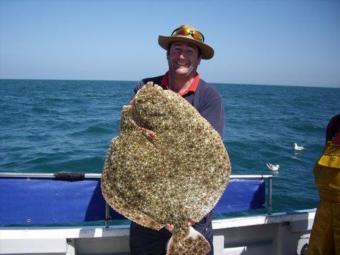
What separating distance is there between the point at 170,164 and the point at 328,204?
1.83m

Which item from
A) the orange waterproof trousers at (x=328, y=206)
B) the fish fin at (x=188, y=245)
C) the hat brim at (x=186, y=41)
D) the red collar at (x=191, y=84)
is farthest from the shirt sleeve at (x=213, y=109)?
the orange waterproof trousers at (x=328, y=206)

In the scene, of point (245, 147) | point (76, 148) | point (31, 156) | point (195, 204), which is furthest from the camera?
point (245, 147)

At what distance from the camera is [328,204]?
11.3 feet

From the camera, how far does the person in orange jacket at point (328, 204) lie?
3.36 meters

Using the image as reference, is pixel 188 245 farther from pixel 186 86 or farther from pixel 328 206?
pixel 328 206

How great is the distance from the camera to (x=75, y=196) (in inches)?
150

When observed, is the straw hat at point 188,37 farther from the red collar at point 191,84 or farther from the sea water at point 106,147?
the sea water at point 106,147

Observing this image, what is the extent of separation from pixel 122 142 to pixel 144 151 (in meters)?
0.19

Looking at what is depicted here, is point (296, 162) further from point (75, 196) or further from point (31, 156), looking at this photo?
point (75, 196)

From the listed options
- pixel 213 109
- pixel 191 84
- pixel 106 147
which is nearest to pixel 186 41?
pixel 191 84

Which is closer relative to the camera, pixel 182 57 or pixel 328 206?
pixel 182 57

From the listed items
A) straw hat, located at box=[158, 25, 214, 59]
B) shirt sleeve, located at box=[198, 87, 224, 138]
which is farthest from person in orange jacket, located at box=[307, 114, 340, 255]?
straw hat, located at box=[158, 25, 214, 59]

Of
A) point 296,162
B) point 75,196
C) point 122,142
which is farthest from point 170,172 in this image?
point 296,162

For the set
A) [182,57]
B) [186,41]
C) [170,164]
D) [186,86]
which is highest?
[186,41]
